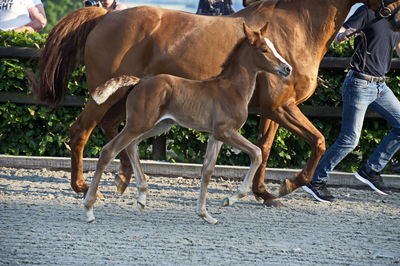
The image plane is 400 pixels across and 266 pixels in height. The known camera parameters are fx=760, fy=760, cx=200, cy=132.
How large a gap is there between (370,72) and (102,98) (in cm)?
276

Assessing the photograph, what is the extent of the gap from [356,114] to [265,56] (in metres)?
1.78

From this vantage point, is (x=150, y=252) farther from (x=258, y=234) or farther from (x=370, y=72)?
(x=370, y=72)

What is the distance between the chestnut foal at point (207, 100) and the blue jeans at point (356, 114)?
164cm

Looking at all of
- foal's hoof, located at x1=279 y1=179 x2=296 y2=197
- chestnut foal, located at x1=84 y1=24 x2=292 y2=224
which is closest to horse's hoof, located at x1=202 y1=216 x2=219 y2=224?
chestnut foal, located at x1=84 y1=24 x2=292 y2=224

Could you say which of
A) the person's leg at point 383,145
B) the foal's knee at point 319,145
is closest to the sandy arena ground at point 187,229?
the person's leg at point 383,145

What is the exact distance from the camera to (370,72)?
7270mm

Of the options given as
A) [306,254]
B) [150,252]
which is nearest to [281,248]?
[306,254]

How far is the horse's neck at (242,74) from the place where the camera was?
236 inches

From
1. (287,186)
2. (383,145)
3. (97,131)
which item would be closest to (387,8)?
(383,145)

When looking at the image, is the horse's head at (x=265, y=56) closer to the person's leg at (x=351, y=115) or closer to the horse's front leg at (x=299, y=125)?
the horse's front leg at (x=299, y=125)

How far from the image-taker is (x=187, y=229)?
604 cm

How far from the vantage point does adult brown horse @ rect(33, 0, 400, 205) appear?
6.82 meters

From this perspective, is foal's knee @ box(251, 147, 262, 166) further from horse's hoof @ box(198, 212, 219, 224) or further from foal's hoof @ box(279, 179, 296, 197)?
foal's hoof @ box(279, 179, 296, 197)

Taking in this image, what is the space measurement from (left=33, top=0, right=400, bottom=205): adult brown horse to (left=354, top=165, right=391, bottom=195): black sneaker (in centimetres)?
117
